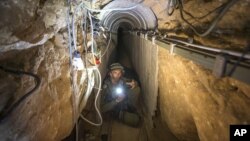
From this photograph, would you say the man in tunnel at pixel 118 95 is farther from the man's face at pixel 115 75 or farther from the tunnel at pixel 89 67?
the tunnel at pixel 89 67

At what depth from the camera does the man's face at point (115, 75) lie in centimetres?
651

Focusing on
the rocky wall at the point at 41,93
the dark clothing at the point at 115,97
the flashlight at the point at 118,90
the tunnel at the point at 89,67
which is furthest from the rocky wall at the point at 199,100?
the rocky wall at the point at 41,93

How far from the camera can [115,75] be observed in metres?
6.52

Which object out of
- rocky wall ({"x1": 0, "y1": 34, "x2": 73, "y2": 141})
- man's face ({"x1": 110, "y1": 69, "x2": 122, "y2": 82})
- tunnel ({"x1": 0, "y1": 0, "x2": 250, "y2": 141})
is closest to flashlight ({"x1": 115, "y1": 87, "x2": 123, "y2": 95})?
man's face ({"x1": 110, "y1": 69, "x2": 122, "y2": 82})

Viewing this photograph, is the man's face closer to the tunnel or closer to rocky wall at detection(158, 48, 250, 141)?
the tunnel

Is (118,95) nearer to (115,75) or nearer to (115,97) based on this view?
(115,97)

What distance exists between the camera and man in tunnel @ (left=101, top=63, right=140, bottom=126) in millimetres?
6613

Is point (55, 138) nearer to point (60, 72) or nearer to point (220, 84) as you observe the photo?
point (60, 72)

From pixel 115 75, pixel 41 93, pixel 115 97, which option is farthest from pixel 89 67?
pixel 115 97

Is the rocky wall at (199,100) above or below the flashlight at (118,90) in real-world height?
above

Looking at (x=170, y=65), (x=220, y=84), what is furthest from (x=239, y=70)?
(x=170, y=65)

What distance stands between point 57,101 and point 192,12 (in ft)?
8.50

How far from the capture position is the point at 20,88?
2041mm

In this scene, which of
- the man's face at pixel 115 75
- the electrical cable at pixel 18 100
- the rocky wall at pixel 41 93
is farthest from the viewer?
the man's face at pixel 115 75
